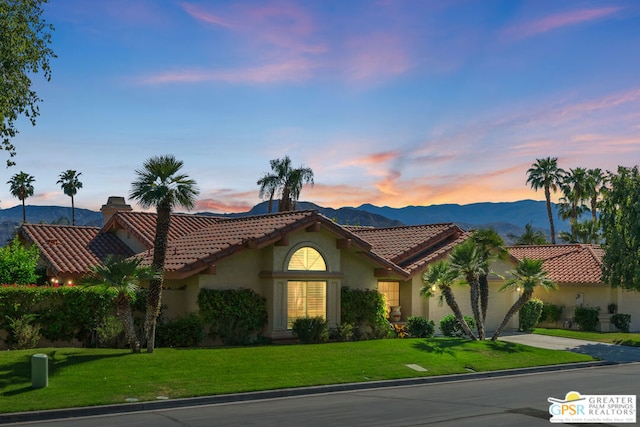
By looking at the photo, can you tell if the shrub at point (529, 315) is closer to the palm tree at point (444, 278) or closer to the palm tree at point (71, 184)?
the palm tree at point (444, 278)

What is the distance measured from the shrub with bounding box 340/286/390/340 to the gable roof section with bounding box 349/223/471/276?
2.59 meters

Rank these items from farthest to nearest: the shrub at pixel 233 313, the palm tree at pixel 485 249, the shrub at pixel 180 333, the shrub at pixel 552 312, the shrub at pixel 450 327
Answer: the shrub at pixel 552 312
the shrub at pixel 450 327
the palm tree at pixel 485 249
the shrub at pixel 233 313
the shrub at pixel 180 333

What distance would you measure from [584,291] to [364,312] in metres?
18.4

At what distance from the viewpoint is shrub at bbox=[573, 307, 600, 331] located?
132ft

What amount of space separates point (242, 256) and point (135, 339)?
6389 mm

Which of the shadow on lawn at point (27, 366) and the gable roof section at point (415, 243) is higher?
the gable roof section at point (415, 243)

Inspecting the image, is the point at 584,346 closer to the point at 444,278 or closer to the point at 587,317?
the point at 444,278

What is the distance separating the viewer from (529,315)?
3847 centimetres

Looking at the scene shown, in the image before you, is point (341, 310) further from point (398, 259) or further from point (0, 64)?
point (0, 64)

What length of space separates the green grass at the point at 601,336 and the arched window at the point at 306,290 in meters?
15.2

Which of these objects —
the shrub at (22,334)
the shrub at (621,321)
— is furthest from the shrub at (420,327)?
the shrub at (22,334)

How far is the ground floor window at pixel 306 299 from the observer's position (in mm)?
27328

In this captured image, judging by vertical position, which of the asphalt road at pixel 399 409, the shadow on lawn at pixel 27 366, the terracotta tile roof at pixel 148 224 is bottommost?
the asphalt road at pixel 399 409

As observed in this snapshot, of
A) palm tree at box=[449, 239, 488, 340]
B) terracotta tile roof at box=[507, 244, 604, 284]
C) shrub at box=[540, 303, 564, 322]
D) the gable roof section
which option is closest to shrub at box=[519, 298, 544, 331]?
terracotta tile roof at box=[507, 244, 604, 284]
